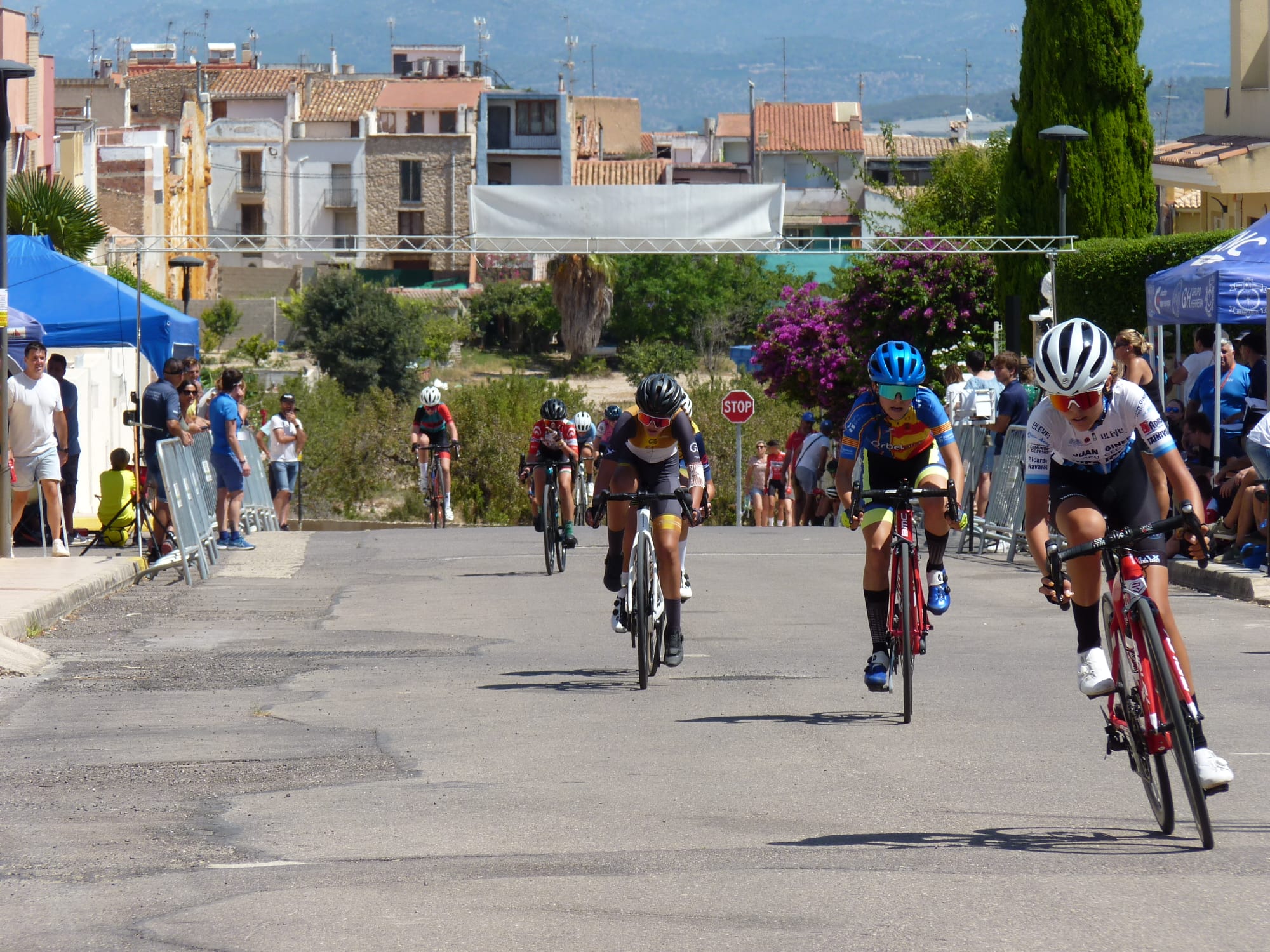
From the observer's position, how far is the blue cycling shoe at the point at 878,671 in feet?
29.6

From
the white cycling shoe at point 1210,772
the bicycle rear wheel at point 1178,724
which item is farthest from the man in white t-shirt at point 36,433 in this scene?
the white cycling shoe at point 1210,772

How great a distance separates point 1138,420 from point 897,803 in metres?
1.72

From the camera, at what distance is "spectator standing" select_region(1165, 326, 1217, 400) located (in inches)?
674

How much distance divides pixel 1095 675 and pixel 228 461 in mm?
14337

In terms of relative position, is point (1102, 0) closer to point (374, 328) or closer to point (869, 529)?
point (869, 529)

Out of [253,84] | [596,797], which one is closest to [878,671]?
[596,797]

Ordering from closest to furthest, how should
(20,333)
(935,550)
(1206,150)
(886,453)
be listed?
(886,453) < (935,550) < (20,333) < (1206,150)

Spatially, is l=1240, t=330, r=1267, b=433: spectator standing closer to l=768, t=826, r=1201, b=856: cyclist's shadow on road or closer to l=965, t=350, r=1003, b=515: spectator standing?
l=965, t=350, r=1003, b=515: spectator standing

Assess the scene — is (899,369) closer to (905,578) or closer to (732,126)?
(905,578)

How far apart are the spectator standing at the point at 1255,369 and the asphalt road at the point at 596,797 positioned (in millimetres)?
3001

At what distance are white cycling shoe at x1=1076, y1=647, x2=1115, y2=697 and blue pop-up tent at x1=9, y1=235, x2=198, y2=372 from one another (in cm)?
1632

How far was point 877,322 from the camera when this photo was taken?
3916 centimetres

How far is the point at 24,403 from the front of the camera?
16.5 meters

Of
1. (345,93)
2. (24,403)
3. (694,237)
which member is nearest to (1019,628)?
(24,403)
